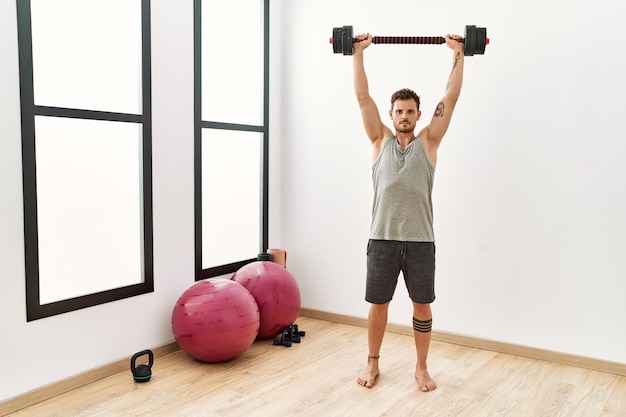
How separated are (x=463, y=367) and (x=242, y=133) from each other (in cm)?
198

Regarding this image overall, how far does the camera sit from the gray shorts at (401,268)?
8.90 ft

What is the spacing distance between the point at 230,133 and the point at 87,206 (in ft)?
3.84

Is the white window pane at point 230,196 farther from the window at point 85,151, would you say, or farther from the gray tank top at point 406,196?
the gray tank top at point 406,196

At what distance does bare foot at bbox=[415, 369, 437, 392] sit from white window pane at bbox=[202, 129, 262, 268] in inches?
57.2

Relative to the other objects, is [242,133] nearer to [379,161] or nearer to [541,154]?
[379,161]

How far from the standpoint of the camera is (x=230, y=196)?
3.77m

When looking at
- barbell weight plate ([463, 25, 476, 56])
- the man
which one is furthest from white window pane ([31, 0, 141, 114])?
barbell weight plate ([463, 25, 476, 56])

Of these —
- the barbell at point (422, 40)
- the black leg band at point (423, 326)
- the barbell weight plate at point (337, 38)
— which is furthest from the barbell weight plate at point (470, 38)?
the black leg band at point (423, 326)

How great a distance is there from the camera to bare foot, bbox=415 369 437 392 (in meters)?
2.70

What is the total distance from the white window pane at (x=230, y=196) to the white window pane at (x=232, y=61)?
0.14 meters

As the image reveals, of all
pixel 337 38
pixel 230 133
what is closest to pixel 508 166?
pixel 337 38

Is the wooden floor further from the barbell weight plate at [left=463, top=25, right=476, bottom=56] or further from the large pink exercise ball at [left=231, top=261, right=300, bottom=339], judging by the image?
the barbell weight plate at [left=463, top=25, right=476, bottom=56]

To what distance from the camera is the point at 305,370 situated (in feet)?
9.75

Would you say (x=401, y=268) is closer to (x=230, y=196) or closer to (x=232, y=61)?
(x=230, y=196)
